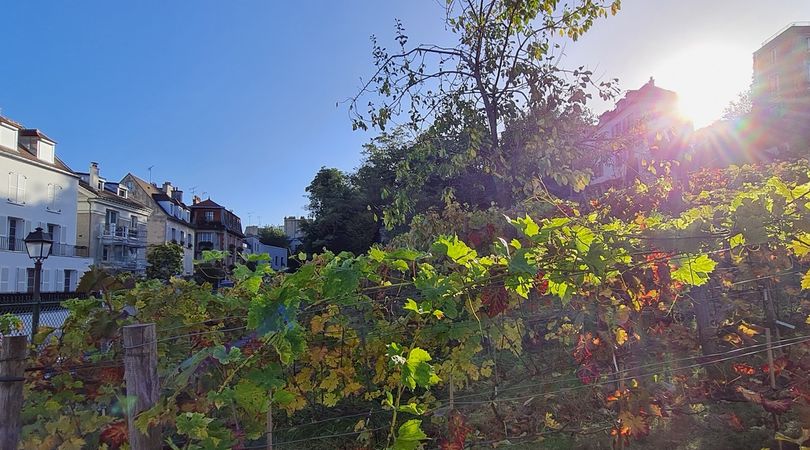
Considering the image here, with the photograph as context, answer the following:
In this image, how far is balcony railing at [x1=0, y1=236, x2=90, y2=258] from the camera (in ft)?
72.3

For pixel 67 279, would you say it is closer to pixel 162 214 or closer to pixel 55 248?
pixel 55 248

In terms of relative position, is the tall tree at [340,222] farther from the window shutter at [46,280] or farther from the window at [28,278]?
the window at [28,278]

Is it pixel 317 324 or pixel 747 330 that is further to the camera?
pixel 747 330

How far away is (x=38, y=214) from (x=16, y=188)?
72.2 inches

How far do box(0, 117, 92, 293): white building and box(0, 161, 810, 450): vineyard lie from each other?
25.9 meters

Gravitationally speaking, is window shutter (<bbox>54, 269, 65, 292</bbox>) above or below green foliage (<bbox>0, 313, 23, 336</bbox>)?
above

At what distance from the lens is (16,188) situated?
22516 millimetres

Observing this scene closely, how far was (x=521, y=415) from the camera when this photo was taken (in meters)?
2.57

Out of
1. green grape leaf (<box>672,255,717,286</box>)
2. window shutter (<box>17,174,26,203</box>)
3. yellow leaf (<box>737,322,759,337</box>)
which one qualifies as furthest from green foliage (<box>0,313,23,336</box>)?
window shutter (<box>17,174,26,203</box>)

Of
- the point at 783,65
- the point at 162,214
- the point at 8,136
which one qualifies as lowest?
the point at 162,214

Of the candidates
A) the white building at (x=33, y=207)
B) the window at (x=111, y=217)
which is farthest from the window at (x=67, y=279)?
the window at (x=111, y=217)

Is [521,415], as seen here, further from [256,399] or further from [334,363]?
[256,399]

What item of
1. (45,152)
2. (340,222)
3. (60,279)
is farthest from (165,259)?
(340,222)

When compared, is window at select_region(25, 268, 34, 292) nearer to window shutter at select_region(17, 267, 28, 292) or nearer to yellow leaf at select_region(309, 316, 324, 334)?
window shutter at select_region(17, 267, 28, 292)
